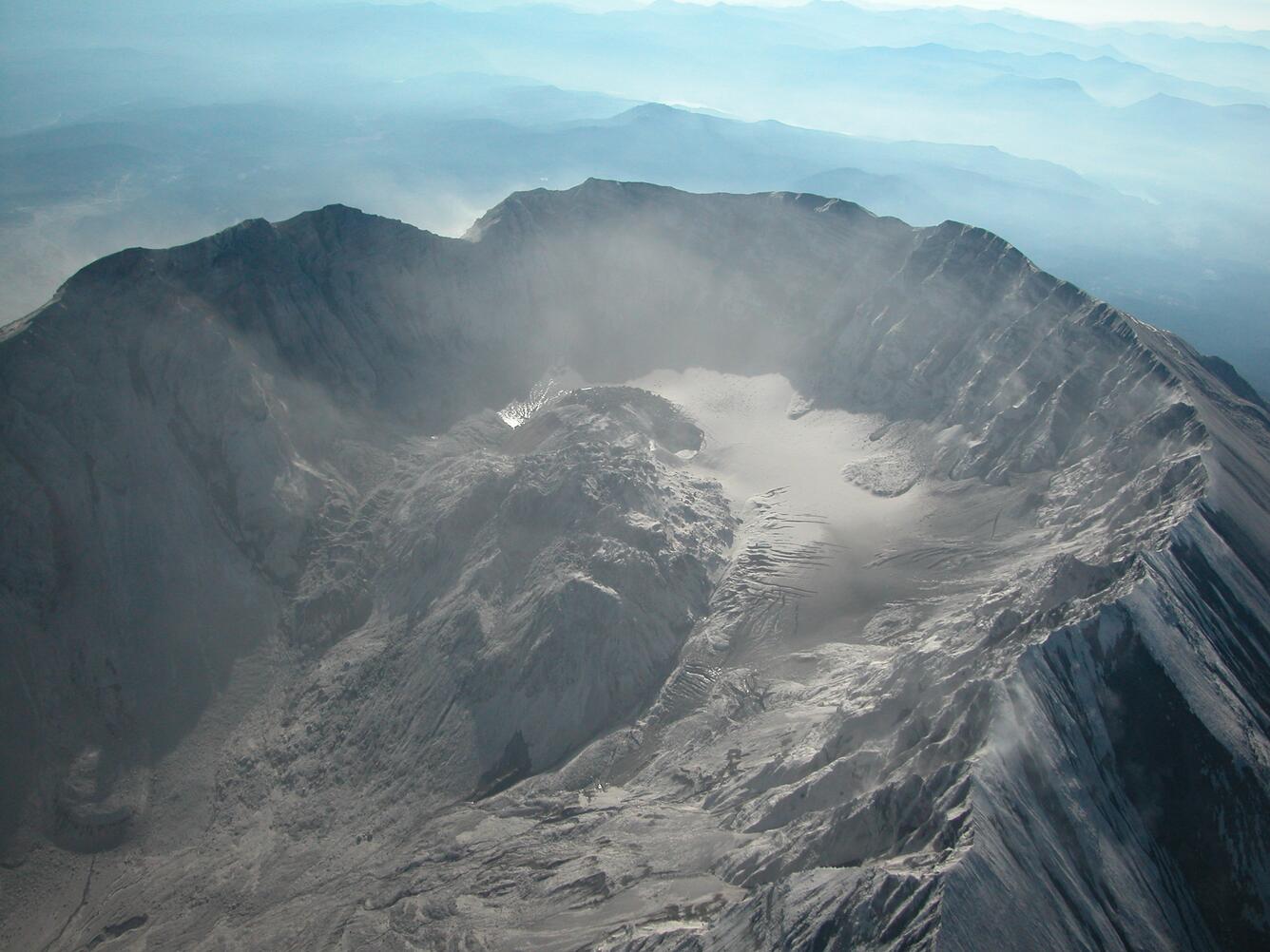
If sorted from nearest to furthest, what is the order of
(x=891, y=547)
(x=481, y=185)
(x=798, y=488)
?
(x=891, y=547), (x=798, y=488), (x=481, y=185)

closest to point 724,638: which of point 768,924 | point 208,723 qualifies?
point 768,924

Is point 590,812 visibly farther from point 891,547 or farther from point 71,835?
point 891,547

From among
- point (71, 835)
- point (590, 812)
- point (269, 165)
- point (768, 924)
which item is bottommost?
point (269, 165)

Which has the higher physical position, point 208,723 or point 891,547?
point 891,547

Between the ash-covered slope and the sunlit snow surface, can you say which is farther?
the sunlit snow surface

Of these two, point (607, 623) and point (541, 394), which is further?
point (541, 394)

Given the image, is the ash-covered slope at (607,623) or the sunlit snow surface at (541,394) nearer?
the ash-covered slope at (607,623)

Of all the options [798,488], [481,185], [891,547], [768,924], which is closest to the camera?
[768,924]

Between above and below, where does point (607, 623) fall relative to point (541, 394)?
above
